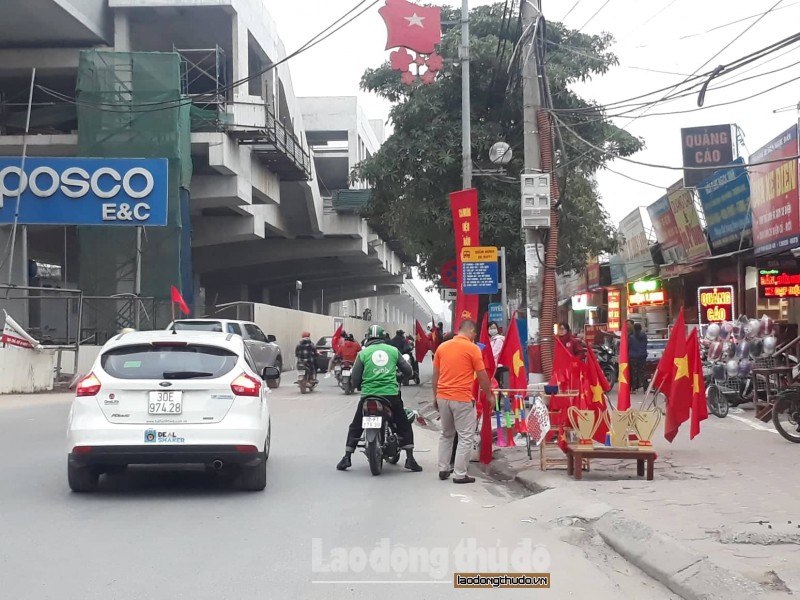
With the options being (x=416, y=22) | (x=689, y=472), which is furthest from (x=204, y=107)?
(x=689, y=472)

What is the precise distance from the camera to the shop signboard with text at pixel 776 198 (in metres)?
18.5

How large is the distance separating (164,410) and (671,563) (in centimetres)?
478

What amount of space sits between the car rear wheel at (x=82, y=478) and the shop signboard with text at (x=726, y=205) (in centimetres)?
1689

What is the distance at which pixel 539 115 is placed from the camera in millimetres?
14141

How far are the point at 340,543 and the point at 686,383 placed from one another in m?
5.60

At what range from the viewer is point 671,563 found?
6.23 m

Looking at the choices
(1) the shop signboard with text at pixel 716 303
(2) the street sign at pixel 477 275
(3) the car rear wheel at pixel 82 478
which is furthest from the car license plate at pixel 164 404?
(1) the shop signboard with text at pixel 716 303

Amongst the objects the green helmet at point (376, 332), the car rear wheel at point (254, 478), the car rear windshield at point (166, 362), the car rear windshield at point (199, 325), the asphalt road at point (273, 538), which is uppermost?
the car rear windshield at point (199, 325)

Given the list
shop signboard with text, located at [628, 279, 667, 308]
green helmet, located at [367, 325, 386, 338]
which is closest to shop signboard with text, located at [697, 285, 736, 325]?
shop signboard with text, located at [628, 279, 667, 308]

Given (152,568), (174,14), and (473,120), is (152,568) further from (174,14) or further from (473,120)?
(174,14)

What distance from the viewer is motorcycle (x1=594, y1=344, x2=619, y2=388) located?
21.9 metres

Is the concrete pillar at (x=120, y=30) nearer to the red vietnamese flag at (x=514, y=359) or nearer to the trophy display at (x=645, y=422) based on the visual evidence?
the red vietnamese flag at (x=514, y=359)

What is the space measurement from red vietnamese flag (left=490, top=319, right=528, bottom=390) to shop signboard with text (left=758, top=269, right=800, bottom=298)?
1119 cm

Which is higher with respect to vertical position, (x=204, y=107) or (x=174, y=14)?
(x=174, y=14)
